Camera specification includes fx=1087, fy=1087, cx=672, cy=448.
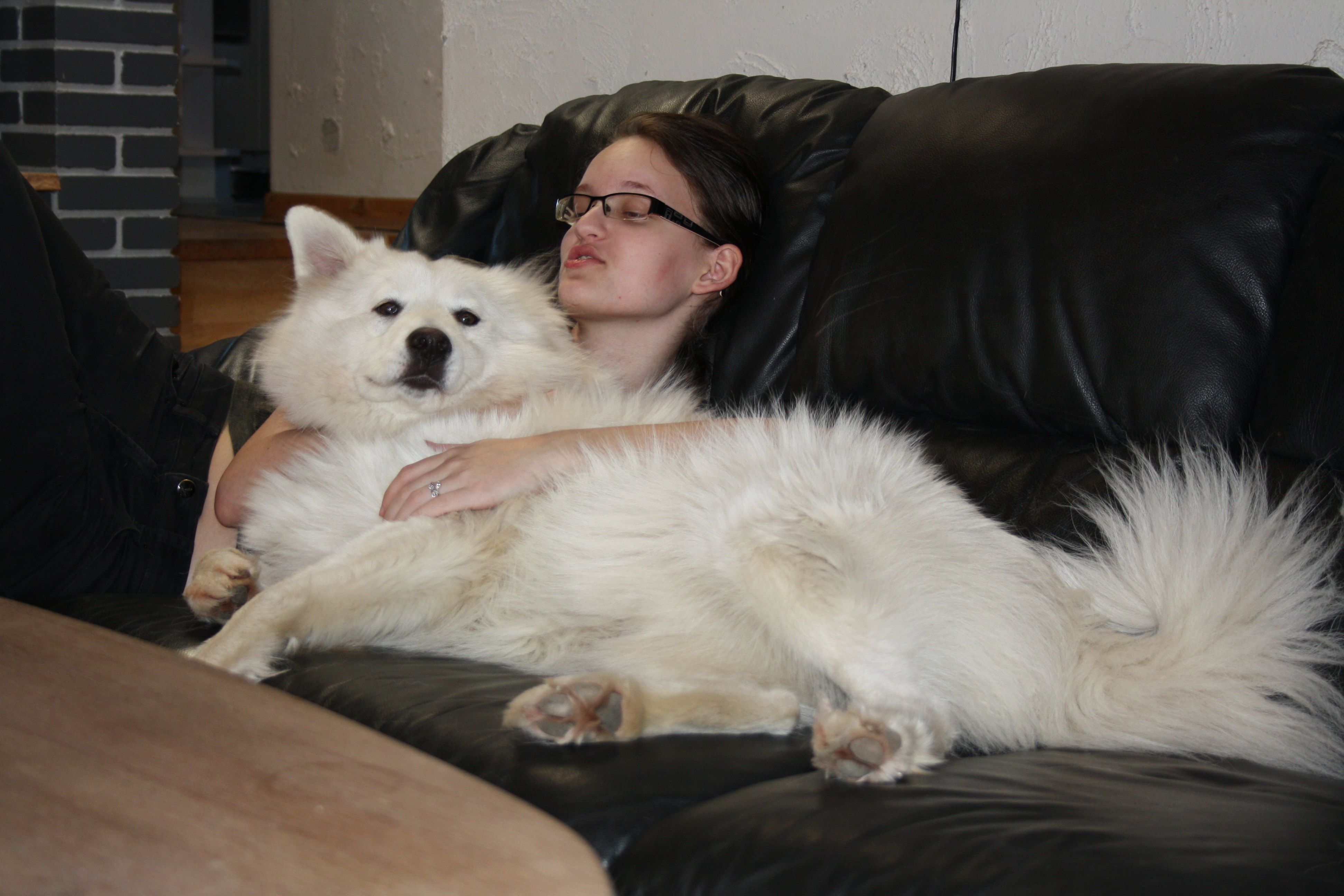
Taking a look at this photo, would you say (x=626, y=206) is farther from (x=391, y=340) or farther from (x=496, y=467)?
(x=496, y=467)

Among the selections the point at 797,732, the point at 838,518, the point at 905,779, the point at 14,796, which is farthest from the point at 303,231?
the point at 14,796

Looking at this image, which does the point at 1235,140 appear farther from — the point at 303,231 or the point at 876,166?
the point at 303,231

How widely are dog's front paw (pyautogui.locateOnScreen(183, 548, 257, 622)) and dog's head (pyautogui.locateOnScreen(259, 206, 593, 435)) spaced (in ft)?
Answer: 1.39

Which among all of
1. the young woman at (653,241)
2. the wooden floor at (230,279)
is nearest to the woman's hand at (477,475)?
the young woman at (653,241)

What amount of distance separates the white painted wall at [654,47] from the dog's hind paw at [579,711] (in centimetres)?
209

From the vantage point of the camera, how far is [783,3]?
3164mm

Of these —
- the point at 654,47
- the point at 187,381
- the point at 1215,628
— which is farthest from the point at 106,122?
the point at 1215,628

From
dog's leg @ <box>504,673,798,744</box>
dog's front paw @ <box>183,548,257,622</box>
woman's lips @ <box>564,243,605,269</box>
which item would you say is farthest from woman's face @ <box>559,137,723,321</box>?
dog's leg @ <box>504,673,798,744</box>

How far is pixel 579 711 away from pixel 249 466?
3.95 ft

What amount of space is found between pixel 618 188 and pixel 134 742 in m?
2.02

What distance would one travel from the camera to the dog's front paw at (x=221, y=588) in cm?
193

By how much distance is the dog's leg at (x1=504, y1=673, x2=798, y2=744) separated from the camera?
1353 millimetres

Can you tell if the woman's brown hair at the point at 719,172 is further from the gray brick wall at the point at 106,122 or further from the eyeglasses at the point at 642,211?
the gray brick wall at the point at 106,122

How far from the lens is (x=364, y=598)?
5.71ft
